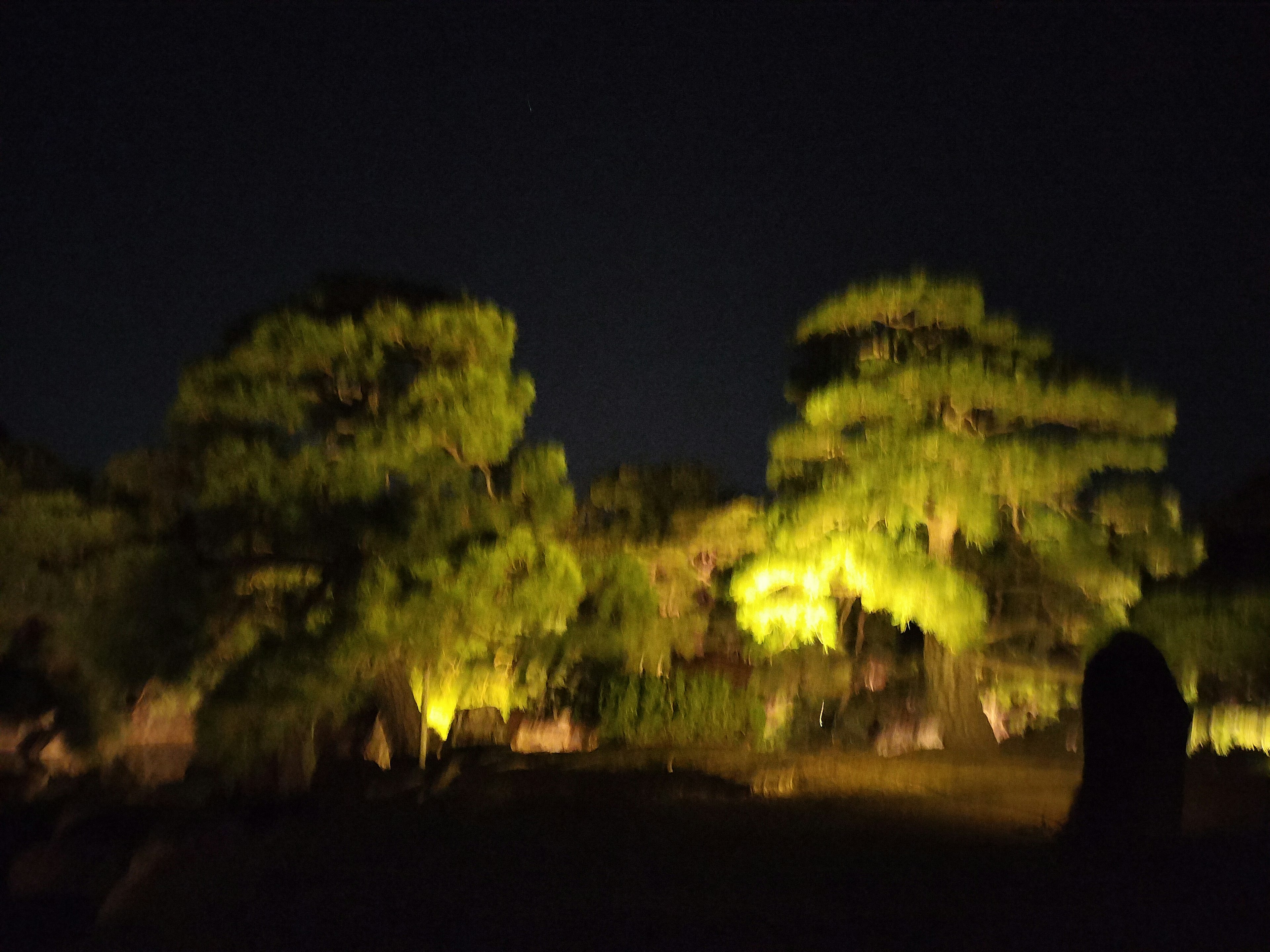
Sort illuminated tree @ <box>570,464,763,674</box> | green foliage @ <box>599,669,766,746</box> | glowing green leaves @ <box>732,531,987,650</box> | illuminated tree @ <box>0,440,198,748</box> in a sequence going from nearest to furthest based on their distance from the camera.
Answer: illuminated tree @ <box>0,440,198,748</box>
glowing green leaves @ <box>732,531,987,650</box>
green foliage @ <box>599,669,766,746</box>
illuminated tree @ <box>570,464,763,674</box>

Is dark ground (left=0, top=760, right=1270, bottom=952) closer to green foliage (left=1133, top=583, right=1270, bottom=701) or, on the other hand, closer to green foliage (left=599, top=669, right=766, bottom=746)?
green foliage (left=1133, top=583, right=1270, bottom=701)

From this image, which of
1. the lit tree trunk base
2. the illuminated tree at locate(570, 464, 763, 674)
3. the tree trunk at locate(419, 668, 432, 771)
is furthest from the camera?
the illuminated tree at locate(570, 464, 763, 674)

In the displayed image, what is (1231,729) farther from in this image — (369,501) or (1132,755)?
(369,501)

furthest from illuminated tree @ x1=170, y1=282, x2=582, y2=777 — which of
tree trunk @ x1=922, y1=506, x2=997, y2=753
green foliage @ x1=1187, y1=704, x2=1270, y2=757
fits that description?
green foliage @ x1=1187, y1=704, x2=1270, y2=757

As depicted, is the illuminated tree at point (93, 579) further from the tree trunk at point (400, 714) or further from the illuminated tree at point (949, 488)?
the illuminated tree at point (949, 488)

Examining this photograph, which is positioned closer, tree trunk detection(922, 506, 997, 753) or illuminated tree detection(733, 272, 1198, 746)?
illuminated tree detection(733, 272, 1198, 746)

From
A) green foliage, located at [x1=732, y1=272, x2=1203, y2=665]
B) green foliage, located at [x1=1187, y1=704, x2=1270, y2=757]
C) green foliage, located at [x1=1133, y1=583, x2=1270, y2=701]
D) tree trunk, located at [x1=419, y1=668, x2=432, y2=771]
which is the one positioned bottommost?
tree trunk, located at [x1=419, y1=668, x2=432, y2=771]

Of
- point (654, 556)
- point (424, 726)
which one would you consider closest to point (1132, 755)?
point (424, 726)

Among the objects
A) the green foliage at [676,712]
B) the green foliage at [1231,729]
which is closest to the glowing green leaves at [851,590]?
the green foliage at [676,712]

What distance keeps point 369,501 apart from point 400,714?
8.79 ft

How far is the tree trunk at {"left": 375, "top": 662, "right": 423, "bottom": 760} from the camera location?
1335 centimetres

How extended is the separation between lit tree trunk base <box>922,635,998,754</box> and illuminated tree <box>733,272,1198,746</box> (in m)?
0.02

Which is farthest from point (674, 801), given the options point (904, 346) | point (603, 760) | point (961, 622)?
point (904, 346)

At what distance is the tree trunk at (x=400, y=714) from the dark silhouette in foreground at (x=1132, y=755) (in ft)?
25.1
